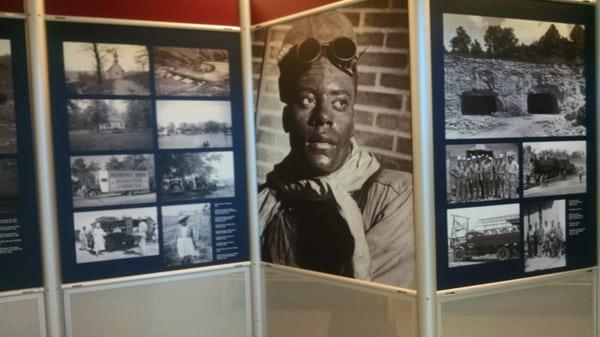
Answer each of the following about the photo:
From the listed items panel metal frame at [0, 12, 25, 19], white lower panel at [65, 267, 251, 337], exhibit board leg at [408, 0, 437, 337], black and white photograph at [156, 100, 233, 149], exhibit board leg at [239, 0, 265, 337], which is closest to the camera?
exhibit board leg at [408, 0, 437, 337]

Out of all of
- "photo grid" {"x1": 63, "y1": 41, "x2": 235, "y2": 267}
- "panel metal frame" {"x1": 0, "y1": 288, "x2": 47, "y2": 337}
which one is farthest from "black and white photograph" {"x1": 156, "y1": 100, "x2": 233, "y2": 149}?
"panel metal frame" {"x1": 0, "y1": 288, "x2": 47, "y2": 337}

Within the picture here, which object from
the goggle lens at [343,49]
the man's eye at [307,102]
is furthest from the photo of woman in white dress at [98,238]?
the goggle lens at [343,49]

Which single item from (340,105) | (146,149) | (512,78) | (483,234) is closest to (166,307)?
(146,149)

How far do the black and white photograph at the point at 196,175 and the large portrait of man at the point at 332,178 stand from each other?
0.27 m

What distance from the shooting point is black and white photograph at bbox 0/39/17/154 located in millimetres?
2523

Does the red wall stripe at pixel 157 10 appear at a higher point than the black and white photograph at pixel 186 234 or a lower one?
higher

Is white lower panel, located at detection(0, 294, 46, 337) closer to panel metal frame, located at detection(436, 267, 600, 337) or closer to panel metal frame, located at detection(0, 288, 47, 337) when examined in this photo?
panel metal frame, located at detection(0, 288, 47, 337)

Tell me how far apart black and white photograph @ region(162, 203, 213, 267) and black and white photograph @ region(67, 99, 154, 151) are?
1.39ft

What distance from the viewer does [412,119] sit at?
2291mm

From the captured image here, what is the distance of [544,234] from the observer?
8.42ft

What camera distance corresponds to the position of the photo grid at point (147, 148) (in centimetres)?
269

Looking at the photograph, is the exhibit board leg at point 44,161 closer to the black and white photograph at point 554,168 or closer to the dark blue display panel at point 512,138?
the dark blue display panel at point 512,138

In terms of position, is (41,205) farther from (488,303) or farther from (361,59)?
(488,303)

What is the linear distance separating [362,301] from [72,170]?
1.71 m
